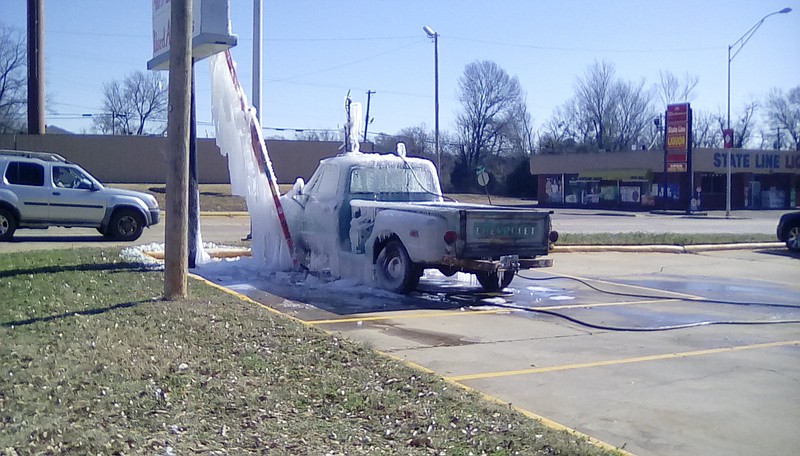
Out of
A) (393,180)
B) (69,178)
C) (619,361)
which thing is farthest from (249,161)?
(619,361)

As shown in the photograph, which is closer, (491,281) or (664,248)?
(491,281)

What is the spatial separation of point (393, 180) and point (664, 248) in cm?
1013

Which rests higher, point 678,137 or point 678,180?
point 678,137

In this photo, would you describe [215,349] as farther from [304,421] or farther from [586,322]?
[586,322]

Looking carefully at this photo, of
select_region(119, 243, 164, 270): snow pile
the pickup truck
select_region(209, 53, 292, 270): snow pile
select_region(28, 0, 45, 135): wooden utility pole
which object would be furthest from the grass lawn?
select_region(28, 0, 45, 135): wooden utility pole

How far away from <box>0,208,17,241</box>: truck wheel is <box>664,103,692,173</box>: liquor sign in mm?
41560

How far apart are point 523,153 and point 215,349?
244 feet

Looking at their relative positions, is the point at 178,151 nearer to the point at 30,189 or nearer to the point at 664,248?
the point at 30,189

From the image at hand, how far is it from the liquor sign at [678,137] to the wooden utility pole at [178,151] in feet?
149

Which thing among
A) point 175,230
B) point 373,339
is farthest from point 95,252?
point 373,339

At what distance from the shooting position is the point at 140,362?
6652mm

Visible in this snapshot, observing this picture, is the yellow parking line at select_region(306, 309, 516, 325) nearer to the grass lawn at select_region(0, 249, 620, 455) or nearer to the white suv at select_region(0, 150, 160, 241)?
the grass lawn at select_region(0, 249, 620, 455)

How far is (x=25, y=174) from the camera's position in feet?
62.1

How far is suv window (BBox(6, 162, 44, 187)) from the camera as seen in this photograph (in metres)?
18.8
